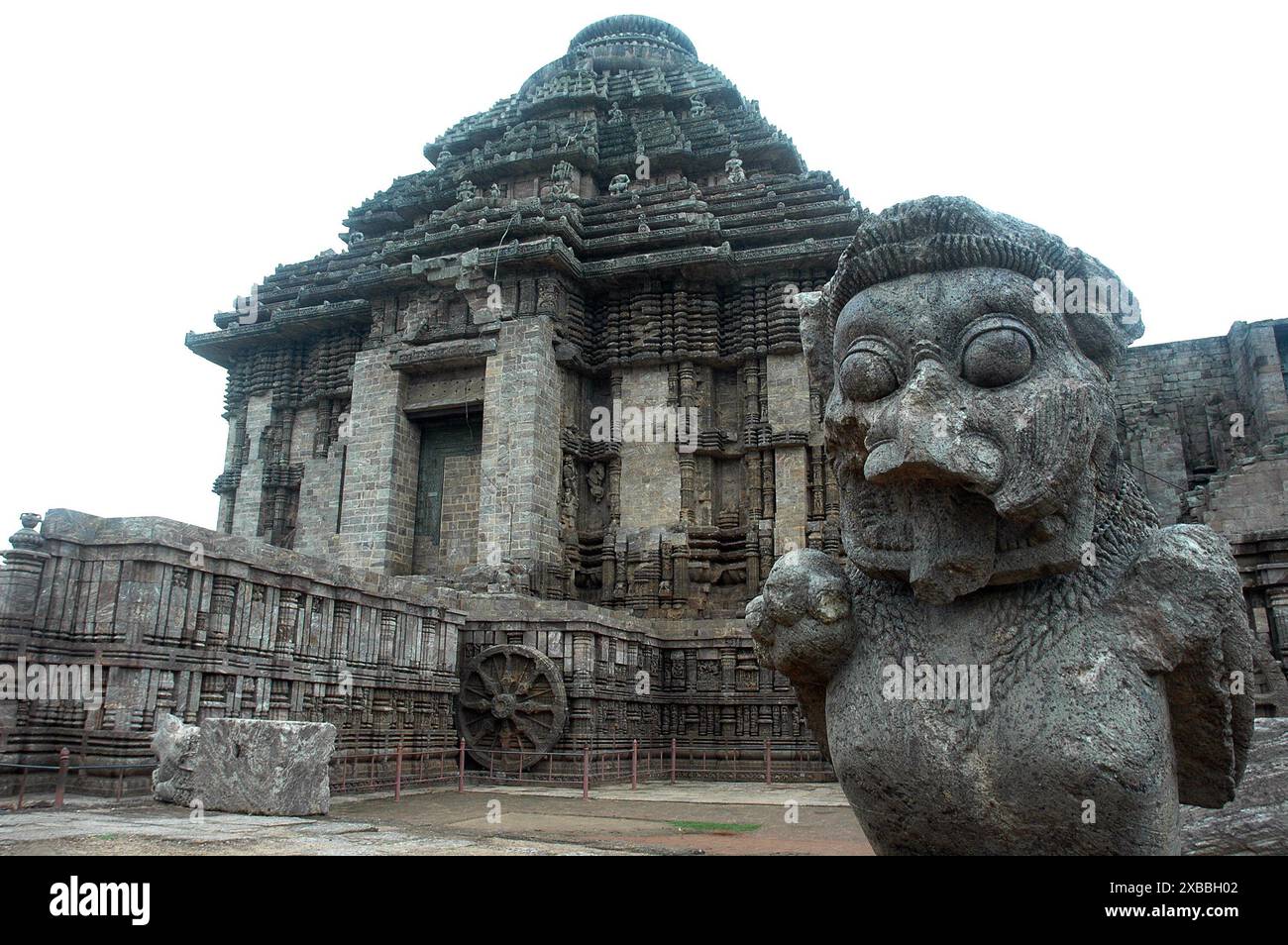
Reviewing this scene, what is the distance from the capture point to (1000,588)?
310 centimetres

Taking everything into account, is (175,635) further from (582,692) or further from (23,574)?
(582,692)

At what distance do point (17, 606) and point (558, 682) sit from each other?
22.5 feet

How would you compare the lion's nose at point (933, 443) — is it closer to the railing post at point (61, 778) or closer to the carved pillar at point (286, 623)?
the railing post at point (61, 778)

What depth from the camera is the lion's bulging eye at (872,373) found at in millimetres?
3104

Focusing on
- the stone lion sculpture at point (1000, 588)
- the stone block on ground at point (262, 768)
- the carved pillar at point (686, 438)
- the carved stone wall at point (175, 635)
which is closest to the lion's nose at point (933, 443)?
the stone lion sculpture at point (1000, 588)

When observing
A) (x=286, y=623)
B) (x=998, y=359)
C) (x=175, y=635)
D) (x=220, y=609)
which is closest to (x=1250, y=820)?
(x=998, y=359)

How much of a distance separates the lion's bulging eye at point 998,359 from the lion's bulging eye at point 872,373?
240 mm

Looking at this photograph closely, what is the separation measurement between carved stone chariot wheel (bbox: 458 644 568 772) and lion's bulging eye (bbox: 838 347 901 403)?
A: 10985 millimetres

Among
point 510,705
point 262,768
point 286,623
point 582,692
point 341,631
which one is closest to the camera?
point 262,768

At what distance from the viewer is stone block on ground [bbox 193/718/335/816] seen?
26.0 feet

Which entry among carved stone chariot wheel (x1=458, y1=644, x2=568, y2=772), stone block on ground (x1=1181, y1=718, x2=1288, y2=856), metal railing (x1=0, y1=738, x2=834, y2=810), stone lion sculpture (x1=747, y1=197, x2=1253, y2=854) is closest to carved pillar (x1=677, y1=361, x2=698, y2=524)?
metal railing (x1=0, y1=738, x2=834, y2=810)

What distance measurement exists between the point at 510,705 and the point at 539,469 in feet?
22.6

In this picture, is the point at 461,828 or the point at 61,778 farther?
the point at 461,828
